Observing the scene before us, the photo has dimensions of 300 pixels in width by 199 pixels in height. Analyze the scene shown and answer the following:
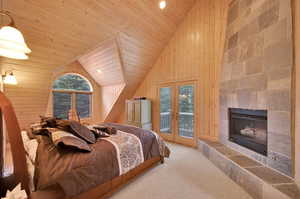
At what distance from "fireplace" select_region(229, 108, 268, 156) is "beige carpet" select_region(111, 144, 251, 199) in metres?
0.73

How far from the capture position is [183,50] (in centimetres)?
415

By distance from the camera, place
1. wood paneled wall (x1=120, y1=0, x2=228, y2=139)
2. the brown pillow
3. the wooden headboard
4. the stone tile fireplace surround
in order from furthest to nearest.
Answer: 1. wood paneled wall (x1=120, y1=0, x2=228, y2=139)
2. the brown pillow
3. the stone tile fireplace surround
4. the wooden headboard

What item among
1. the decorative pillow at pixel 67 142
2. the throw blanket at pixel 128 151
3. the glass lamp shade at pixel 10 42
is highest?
the glass lamp shade at pixel 10 42

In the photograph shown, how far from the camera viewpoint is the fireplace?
2.15m

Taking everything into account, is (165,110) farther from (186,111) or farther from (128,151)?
(128,151)

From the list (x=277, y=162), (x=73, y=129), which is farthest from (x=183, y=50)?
(x=73, y=129)

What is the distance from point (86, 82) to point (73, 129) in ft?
14.2

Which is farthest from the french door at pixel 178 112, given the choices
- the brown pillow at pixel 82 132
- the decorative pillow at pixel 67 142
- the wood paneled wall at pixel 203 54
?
the decorative pillow at pixel 67 142

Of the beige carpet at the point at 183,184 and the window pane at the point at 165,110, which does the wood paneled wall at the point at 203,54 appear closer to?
the window pane at the point at 165,110

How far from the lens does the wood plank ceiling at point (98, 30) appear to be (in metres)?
2.38

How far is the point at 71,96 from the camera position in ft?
17.3

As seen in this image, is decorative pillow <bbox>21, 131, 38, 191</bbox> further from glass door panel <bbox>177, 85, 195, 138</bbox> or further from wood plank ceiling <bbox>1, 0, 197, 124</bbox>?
glass door panel <bbox>177, 85, 195, 138</bbox>

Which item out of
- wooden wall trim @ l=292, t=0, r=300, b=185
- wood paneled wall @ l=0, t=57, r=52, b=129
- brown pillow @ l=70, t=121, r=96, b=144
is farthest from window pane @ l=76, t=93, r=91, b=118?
wooden wall trim @ l=292, t=0, r=300, b=185

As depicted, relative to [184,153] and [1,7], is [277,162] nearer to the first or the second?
[184,153]
